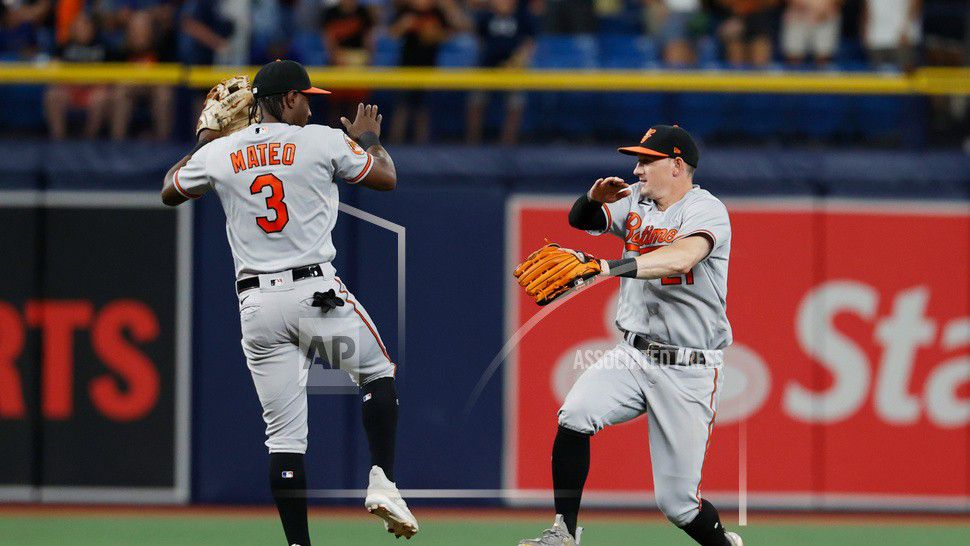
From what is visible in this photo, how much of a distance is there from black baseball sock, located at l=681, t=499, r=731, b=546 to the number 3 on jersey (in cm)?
219

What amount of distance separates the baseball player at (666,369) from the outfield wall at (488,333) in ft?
9.52

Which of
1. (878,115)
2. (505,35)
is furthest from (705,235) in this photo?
(505,35)

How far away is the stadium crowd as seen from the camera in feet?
30.9

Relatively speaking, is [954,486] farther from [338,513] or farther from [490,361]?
[338,513]

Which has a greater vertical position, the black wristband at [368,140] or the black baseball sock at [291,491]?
the black wristband at [368,140]

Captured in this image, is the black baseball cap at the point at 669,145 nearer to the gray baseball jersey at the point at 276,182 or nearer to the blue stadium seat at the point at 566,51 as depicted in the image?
the gray baseball jersey at the point at 276,182

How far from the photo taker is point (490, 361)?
29.8 ft

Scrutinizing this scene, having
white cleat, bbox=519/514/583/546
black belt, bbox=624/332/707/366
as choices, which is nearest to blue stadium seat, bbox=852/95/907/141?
black belt, bbox=624/332/707/366

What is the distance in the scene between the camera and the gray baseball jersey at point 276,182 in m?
5.82

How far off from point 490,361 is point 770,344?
5.97 ft

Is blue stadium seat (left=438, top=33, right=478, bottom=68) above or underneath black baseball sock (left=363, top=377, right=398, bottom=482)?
above

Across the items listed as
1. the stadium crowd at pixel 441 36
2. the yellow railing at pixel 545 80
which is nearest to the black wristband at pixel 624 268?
the yellow railing at pixel 545 80

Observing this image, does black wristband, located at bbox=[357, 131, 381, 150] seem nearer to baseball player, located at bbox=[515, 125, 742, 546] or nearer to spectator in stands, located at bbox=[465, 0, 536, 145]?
baseball player, located at bbox=[515, 125, 742, 546]

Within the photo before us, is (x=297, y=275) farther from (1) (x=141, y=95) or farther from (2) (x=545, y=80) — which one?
(1) (x=141, y=95)
